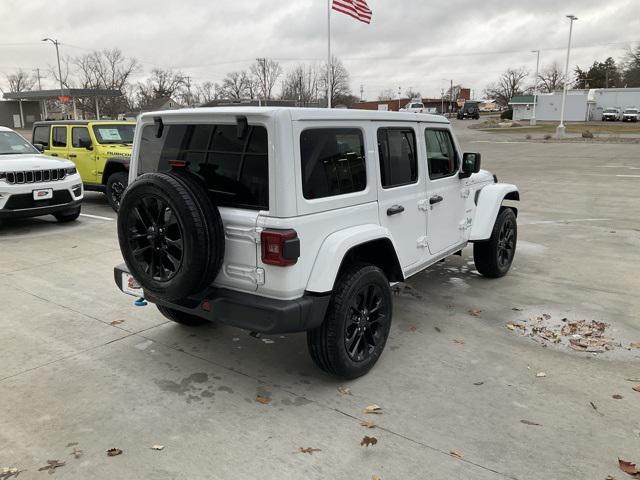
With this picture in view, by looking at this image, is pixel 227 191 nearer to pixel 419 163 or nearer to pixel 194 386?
pixel 194 386

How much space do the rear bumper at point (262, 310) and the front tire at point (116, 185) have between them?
7196 mm

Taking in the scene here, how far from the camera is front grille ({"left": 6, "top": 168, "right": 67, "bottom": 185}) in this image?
8050 mm

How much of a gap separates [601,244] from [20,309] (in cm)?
755

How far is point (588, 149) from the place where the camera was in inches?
1039

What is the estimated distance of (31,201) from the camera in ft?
27.0

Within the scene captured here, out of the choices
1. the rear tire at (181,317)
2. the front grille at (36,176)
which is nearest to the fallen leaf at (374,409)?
the rear tire at (181,317)

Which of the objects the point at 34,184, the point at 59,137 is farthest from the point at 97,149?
the point at 34,184

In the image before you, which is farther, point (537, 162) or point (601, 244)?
point (537, 162)

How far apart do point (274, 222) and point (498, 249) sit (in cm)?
361

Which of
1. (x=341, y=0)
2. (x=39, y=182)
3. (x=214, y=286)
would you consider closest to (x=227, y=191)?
(x=214, y=286)

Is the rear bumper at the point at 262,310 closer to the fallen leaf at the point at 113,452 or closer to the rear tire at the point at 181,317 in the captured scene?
the fallen leaf at the point at 113,452

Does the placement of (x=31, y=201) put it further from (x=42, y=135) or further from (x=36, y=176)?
(x=42, y=135)

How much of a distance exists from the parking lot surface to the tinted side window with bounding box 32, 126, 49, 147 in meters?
6.52

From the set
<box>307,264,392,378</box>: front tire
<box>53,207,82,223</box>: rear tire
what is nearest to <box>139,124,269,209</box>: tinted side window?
<box>307,264,392,378</box>: front tire
